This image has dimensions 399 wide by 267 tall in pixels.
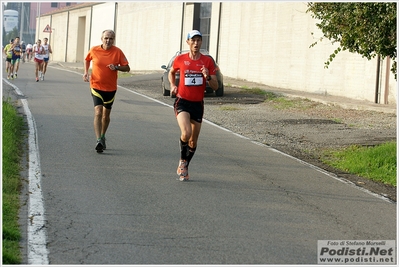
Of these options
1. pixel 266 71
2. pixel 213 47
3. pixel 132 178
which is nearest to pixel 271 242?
pixel 132 178

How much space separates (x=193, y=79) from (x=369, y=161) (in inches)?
145

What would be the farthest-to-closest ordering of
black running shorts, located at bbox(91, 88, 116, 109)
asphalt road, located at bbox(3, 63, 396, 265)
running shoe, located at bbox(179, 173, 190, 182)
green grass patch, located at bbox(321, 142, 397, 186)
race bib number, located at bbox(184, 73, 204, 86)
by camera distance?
1. black running shorts, located at bbox(91, 88, 116, 109)
2. green grass patch, located at bbox(321, 142, 397, 186)
3. race bib number, located at bbox(184, 73, 204, 86)
4. running shoe, located at bbox(179, 173, 190, 182)
5. asphalt road, located at bbox(3, 63, 396, 265)

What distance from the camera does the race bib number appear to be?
999cm

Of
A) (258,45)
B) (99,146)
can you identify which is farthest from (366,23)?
(258,45)

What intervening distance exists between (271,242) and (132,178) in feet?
11.1

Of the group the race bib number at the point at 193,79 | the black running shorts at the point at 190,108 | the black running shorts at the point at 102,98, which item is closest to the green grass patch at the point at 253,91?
the black running shorts at the point at 102,98

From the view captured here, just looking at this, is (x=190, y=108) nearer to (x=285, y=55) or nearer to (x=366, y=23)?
(x=366, y=23)

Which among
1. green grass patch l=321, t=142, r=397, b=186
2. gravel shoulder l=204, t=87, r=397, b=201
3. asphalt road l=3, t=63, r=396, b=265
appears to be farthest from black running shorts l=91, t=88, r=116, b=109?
green grass patch l=321, t=142, r=397, b=186

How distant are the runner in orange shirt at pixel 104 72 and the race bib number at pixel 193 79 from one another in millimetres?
2332

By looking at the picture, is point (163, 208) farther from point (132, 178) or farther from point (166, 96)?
point (166, 96)

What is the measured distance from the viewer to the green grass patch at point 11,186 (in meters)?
6.28

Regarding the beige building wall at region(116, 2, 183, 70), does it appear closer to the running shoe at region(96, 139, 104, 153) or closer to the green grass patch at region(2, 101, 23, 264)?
the green grass patch at region(2, 101, 23, 264)

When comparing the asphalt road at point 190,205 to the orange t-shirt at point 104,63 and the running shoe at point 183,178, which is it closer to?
the running shoe at point 183,178

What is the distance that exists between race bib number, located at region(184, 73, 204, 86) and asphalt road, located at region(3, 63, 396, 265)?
50.2 inches
